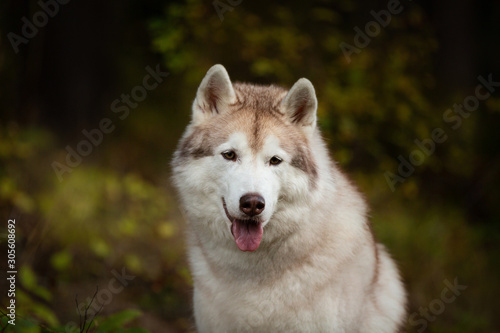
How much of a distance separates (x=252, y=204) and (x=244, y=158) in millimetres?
396

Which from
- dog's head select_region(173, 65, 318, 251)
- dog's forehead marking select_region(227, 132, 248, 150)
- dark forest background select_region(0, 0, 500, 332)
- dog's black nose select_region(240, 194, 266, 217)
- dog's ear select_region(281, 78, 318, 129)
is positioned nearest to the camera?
dog's black nose select_region(240, 194, 266, 217)

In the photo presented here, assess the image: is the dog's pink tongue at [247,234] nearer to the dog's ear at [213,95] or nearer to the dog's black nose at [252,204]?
the dog's black nose at [252,204]

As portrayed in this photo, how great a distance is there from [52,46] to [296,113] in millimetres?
6266

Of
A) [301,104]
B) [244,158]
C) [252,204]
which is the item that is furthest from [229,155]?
[301,104]

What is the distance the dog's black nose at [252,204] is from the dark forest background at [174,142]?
3.18 m

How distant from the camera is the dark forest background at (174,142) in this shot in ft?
23.3

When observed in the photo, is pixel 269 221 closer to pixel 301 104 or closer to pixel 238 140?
pixel 238 140

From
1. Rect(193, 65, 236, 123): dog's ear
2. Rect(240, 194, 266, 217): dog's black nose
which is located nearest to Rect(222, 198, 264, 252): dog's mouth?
Rect(240, 194, 266, 217): dog's black nose

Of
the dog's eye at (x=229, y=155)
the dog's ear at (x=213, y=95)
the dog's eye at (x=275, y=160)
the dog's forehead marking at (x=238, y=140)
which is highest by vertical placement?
the dog's ear at (x=213, y=95)

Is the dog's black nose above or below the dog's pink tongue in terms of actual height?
above

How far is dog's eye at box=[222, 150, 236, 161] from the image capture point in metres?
3.71

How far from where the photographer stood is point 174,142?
9.13 m

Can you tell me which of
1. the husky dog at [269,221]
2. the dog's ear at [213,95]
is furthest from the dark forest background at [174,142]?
the dog's ear at [213,95]

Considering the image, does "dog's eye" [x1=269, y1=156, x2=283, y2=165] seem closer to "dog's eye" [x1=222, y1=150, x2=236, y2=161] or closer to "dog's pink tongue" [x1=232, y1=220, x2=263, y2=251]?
"dog's eye" [x1=222, y1=150, x2=236, y2=161]
